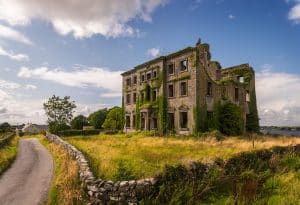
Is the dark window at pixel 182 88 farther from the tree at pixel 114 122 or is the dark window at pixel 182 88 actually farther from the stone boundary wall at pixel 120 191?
the tree at pixel 114 122

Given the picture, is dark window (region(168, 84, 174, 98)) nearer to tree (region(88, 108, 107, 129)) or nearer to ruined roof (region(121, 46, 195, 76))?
ruined roof (region(121, 46, 195, 76))

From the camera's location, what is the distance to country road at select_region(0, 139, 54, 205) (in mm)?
11227

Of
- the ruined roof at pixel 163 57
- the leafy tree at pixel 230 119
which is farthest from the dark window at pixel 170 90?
the leafy tree at pixel 230 119

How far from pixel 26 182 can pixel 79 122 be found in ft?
244

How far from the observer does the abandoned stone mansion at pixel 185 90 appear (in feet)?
106

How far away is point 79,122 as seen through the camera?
284 feet

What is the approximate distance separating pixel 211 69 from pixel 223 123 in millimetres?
6989

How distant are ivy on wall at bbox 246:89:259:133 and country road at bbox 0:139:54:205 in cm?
2835

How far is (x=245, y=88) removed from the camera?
3812 centimetres

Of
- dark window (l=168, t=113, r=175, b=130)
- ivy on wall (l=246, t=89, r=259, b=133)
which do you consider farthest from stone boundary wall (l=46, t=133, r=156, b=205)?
ivy on wall (l=246, t=89, r=259, b=133)

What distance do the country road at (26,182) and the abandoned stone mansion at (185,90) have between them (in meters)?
18.0

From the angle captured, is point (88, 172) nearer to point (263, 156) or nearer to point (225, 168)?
point (225, 168)

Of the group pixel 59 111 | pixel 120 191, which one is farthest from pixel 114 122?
pixel 120 191

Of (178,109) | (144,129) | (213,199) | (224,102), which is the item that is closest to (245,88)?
(224,102)
